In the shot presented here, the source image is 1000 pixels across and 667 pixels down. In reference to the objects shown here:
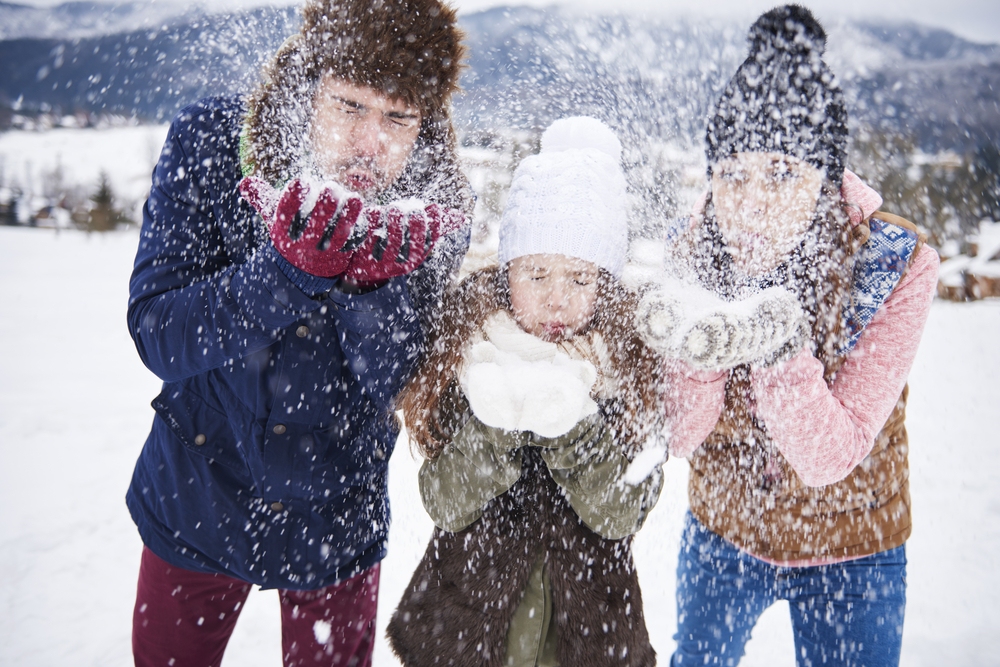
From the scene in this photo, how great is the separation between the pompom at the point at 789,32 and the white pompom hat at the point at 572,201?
1.67ft

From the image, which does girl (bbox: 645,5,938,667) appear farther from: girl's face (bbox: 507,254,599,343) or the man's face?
the man's face

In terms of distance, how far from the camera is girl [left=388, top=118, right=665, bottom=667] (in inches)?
59.6

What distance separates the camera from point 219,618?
170 cm

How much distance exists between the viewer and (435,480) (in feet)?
5.14

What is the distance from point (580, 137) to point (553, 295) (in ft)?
1.88

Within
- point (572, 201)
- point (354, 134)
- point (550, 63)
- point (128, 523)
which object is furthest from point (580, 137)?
point (128, 523)

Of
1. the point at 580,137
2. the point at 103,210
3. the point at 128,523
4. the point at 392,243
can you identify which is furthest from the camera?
the point at 103,210

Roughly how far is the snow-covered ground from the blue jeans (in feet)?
4.14

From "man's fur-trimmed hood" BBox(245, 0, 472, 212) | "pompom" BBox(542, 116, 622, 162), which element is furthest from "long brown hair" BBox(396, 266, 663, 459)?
"pompom" BBox(542, 116, 622, 162)

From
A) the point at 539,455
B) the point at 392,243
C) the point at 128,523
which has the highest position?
the point at 392,243

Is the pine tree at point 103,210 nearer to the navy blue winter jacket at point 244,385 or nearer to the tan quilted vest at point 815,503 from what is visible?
the navy blue winter jacket at point 244,385

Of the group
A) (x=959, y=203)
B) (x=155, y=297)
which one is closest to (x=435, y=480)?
(x=155, y=297)

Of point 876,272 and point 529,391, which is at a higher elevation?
point 876,272

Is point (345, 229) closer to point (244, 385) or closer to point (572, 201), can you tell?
point (244, 385)
